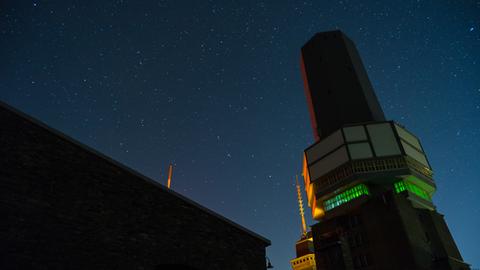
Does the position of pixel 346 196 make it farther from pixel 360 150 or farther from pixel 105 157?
pixel 105 157

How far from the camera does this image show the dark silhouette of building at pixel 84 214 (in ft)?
28.8

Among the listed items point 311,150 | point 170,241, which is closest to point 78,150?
point 170,241

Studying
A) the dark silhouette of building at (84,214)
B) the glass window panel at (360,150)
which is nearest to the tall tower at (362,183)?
the glass window panel at (360,150)

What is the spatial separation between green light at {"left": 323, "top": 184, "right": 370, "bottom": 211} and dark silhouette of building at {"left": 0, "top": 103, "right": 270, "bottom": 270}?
43.2 metres

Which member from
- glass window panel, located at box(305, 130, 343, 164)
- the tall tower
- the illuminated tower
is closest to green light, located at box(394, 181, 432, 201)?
the tall tower

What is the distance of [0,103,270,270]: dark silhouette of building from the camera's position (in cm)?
879

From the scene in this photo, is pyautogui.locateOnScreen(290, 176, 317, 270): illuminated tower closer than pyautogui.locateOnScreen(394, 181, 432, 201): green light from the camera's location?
No

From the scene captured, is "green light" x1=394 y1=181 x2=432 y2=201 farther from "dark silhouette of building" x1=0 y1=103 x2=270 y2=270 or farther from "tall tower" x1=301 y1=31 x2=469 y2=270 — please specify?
"dark silhouette of building" x1=0 y1=103 x2=270 y2=270

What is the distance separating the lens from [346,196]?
52625 millimetres

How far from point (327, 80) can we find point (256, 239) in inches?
2173

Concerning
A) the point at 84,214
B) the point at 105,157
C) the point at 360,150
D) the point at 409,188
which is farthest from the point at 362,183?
the point at 84,214

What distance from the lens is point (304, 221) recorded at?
112125 mm

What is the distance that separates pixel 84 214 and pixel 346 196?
49.3m

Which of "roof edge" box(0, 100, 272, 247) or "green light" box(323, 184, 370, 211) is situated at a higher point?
"green light" box(323, 184, 370, 211)
